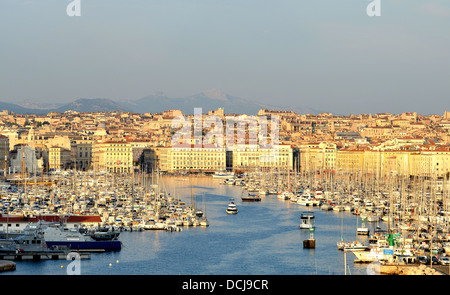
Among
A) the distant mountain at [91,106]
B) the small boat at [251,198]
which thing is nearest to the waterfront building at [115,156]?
the small boat at [251,198]

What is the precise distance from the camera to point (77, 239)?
1317 cm

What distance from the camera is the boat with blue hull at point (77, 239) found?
1307 centimetres

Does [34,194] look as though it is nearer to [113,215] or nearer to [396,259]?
[113,215]

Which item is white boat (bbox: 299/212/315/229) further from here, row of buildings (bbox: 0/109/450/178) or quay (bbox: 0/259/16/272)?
row of buildings (bbox: 0/109/450/178)

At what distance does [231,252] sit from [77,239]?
2.59 m

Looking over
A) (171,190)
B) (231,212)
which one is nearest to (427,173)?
(171,190)

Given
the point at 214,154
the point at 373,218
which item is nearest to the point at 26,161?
the point at 214,154

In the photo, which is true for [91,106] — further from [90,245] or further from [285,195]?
[90,245]

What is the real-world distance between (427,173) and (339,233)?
65.7ft

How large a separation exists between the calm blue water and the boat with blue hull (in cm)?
27

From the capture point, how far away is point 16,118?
65438mm

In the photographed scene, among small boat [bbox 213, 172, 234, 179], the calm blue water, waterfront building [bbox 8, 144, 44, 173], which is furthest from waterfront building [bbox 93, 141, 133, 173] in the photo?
the calm blue water

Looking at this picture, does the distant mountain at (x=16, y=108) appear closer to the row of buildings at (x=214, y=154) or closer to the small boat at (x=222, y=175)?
the row of buildings at (x=214, y=154)

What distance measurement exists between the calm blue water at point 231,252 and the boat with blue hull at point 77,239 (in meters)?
0.27
